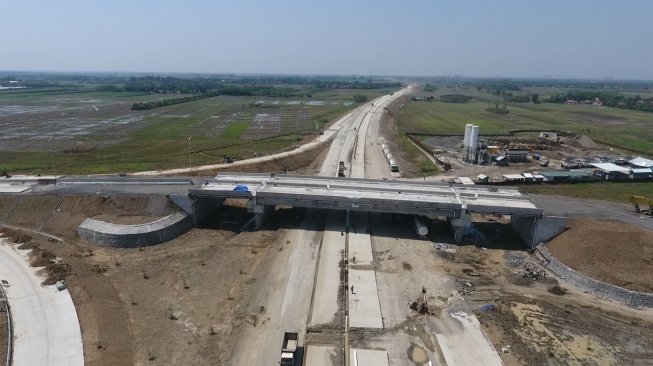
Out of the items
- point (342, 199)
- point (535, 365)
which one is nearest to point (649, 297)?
point (535, 365)

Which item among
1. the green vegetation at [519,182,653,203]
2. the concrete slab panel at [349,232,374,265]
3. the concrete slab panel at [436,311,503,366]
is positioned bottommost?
the concrete slab panel at [436,311,503,366]

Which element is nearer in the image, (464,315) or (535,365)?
(535,365)

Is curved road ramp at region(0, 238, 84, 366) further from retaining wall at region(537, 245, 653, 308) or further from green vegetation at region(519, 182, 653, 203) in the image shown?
green vegetation at region(519, 182, 653, 203)

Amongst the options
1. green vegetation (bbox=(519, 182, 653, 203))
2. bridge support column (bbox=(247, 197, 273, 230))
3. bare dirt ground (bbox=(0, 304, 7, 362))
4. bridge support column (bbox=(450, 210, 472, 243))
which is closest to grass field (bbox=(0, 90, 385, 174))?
bridge support column (bbox=(247, 197, 273, 230))

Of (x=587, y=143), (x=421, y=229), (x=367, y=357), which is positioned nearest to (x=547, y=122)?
(x=587, y=143)

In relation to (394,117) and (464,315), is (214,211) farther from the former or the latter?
(394,117)

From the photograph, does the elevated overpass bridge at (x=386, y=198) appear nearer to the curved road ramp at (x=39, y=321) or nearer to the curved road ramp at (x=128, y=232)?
the curved road ramp at (x=128, y=232)
